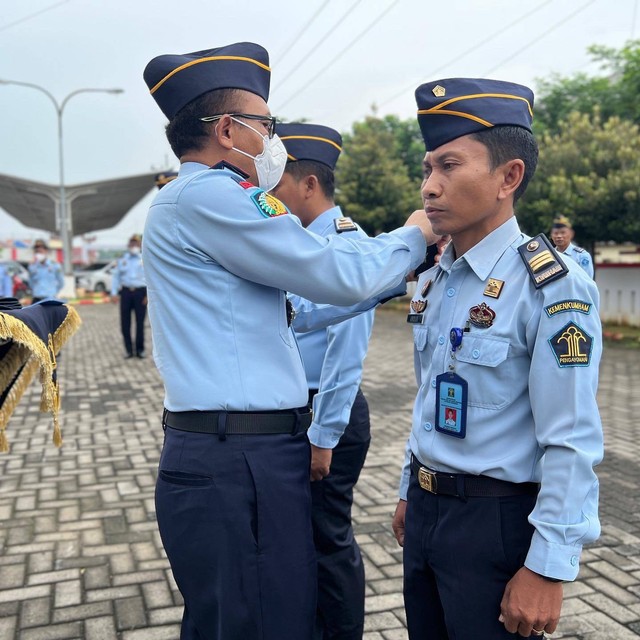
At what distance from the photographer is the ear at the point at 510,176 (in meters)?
1.64

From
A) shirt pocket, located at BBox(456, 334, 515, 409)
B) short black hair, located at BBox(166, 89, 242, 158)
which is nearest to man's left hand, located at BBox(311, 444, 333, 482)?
shirt pocket, located at BBox(456, 334, 515, 409)

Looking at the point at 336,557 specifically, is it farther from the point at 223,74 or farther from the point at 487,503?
the point at 223,74

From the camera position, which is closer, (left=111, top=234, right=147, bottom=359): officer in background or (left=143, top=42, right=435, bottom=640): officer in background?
(left=143, top=42, right=435, bottom=640): officer in background

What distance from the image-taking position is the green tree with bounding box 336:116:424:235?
19.5 meters

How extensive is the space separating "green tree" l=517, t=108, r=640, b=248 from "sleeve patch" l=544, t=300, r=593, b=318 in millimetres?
11158

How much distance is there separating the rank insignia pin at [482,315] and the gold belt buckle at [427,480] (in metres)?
0.38

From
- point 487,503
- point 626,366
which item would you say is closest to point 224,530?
point 487,503

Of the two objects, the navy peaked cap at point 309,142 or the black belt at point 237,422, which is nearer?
the black belt at point 237,422

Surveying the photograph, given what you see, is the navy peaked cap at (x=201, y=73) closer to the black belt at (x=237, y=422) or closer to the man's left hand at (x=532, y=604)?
the black belt at (x=237, y=422)

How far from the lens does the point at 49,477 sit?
4809 millimetres

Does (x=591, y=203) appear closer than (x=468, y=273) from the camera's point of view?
No

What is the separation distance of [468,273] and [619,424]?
5.37 meters

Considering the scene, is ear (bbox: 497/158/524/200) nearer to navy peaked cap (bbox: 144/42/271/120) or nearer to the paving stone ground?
navy peaked cap (bbox: 144/42/271/120)

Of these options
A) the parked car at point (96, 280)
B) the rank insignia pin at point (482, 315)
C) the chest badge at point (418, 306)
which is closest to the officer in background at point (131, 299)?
the chest badge at point (418, 306)
